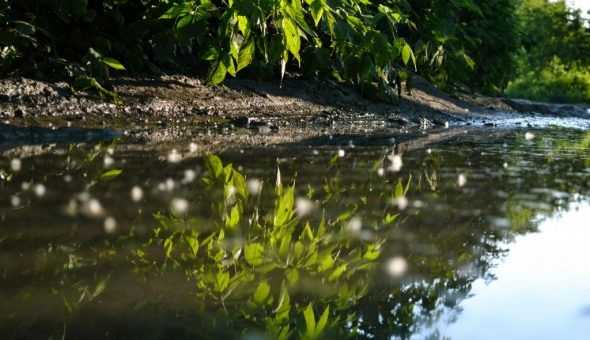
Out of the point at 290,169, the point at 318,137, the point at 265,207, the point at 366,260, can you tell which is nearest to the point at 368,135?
the point at 318,137

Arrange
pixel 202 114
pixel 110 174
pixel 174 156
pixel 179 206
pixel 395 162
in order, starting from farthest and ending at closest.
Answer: pixel 202 114
pixel 395 162
pixel 174 156
pixel 110 174
pixel 179 206

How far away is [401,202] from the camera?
2.41 meters

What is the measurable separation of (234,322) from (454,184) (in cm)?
190

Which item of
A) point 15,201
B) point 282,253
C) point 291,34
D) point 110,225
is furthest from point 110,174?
point 291,34

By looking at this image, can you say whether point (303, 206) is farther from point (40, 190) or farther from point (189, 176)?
point (40, 190)

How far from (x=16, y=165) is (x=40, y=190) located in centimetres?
62

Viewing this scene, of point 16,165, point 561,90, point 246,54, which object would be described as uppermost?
point 246,54

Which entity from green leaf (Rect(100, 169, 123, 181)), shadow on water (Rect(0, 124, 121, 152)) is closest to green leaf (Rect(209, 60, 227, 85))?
shadow on water (Rect(0, 124, 121, 152))

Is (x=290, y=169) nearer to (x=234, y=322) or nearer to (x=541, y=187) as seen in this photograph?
(x=541, y=187)

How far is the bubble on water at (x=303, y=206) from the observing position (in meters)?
2.15

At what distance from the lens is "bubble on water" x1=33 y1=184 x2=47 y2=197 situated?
2227 mm

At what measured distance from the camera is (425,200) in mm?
2475

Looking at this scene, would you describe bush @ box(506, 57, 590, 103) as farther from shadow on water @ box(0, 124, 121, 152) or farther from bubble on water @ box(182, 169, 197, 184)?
bubble on water @ box(182, 169, 197, 184)

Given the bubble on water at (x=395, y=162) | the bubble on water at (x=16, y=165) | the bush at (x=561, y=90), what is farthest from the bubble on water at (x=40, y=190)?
the bush at (x=561, y=90)
